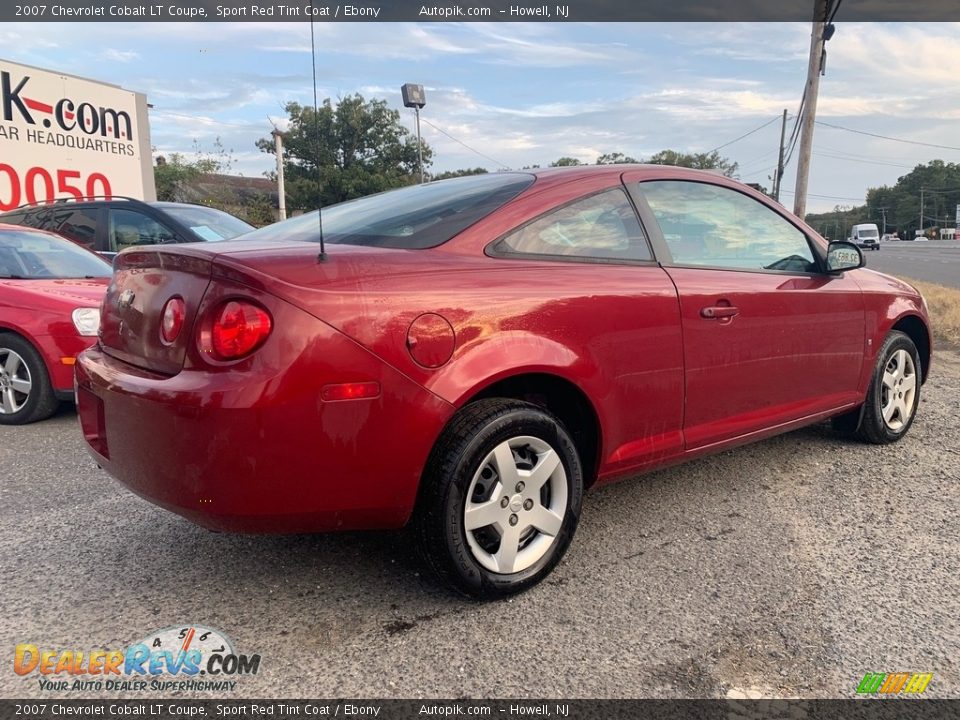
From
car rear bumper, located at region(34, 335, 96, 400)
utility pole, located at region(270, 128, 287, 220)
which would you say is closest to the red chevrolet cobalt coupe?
utility pole, located at region(270, 128, 287, 220)

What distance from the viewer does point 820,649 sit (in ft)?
7.22

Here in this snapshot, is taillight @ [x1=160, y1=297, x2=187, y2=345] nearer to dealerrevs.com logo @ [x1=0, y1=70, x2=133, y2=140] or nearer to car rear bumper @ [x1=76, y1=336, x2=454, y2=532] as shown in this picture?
car rear bumper @ [x1=76, y1=336, x2=454, y2=532]

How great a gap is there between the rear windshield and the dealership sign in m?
9.05

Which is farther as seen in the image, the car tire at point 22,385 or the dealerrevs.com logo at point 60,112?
the dealerrevs.com logo at point 60,112

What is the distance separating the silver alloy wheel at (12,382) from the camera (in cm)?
474

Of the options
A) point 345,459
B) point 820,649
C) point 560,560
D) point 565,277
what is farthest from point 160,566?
point 820,649

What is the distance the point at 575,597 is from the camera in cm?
250

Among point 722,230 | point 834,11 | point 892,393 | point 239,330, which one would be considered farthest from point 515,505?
point 834,11

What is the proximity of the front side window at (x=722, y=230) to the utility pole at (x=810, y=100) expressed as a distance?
1111 centimetres

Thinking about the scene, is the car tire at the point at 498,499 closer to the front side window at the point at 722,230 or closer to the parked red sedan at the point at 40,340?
the front side window at the point at 722,230

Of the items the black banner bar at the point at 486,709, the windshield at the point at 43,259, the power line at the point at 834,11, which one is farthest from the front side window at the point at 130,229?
the power line at the point at 834,11

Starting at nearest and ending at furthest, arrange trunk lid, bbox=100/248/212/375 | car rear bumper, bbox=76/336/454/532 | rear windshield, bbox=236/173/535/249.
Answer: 1. car rear bumper, bbox=76/336/454/532
2. trunk lid, bbox=100/248/212/375
3. rear windshield, bbox=236/173/535/249

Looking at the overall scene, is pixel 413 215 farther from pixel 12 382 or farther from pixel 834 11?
pixel 834 11

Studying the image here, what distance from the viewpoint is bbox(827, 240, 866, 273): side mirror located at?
12.0 ft
